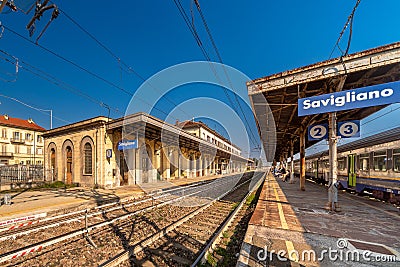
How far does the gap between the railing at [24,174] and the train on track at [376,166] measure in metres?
24.2

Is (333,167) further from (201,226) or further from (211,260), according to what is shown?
(211,260)

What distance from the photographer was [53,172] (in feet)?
65.8

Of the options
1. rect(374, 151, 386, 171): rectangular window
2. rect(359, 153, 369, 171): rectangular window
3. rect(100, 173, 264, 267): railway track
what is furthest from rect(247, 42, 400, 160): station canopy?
rect(100, 173, 264, 267): railway track

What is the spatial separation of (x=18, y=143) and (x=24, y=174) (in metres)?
30.1

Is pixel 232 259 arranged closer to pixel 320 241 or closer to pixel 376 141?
pixel 320 241

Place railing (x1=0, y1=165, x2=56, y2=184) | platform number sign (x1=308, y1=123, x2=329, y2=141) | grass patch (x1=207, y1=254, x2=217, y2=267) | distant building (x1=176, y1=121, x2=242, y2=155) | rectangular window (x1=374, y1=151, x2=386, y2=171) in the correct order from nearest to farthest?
grass patch (x1=207, y1=254, x2=217, y2=267) → platform number sign (x1=308, y1=123, x2=329, y2=141) → rectangular window (x1=374, y1=151, x2=386, y2=171) → railing (x1=0, y1=165, x2=56, y2=184) → distant building (x1=176, y1=121, x2=242, y2=155)

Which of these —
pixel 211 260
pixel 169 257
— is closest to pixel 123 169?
pixel 169 257

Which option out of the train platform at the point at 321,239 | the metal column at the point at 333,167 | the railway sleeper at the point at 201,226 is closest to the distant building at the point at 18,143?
the railway sleeper at the point at 201,226

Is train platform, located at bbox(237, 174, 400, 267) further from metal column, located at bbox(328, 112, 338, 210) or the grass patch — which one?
the grass patch

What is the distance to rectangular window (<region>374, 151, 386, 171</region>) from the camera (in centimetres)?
961

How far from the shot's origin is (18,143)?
40906mm

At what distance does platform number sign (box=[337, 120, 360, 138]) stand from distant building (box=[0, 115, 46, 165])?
47.6 metres

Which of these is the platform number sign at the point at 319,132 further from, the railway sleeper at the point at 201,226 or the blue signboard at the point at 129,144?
the blue signboard at the point at 129,144

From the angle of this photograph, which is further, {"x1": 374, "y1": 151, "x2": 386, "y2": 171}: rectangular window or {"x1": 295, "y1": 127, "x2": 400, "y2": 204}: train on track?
{"x1": 374, "y1": 151, "x2": 386, "y2": 171}: rectangular window
